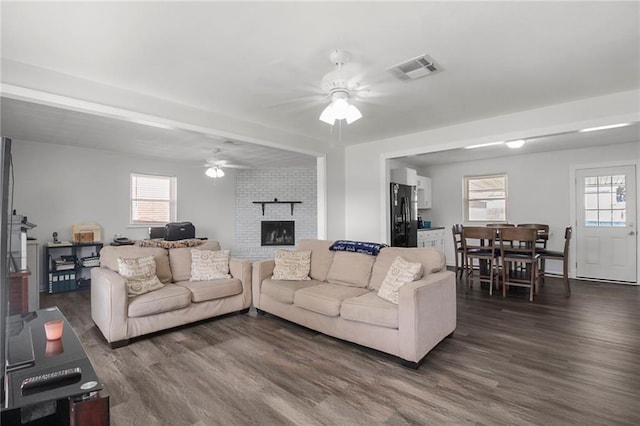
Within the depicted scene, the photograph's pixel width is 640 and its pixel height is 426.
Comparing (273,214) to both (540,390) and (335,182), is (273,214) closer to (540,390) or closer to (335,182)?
(335,182)

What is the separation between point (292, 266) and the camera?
152 inches

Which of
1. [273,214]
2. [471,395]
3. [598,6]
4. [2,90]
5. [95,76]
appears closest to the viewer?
[598,6]

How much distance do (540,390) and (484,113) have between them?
9.93ft

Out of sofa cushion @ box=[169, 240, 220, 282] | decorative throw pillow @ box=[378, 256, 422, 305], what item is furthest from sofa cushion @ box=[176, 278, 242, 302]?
decorative throw pillow @ box=[378, 256, 422, 305]

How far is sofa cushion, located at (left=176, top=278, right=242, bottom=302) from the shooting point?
11.3 feet

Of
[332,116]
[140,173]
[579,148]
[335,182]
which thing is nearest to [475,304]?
[335,182]

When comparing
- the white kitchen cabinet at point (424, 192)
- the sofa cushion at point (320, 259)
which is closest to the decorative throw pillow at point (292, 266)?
the sofa cushion at point (320, 259)

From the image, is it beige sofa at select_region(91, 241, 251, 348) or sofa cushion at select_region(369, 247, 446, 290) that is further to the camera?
sofa cushion at select_region(369, 247, 446, 290)

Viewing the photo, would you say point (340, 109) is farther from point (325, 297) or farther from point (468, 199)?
point (468, 199)

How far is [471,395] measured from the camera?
84.8 inches

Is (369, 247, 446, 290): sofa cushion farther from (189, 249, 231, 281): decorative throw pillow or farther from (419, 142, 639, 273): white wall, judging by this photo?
(419, 142, 639, 273): white wall

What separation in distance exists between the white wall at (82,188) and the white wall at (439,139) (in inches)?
145

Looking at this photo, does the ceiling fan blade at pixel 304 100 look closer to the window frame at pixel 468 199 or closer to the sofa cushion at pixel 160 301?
the sofa cushion at pixel 160 301

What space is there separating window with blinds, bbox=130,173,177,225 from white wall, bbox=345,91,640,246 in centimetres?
384
